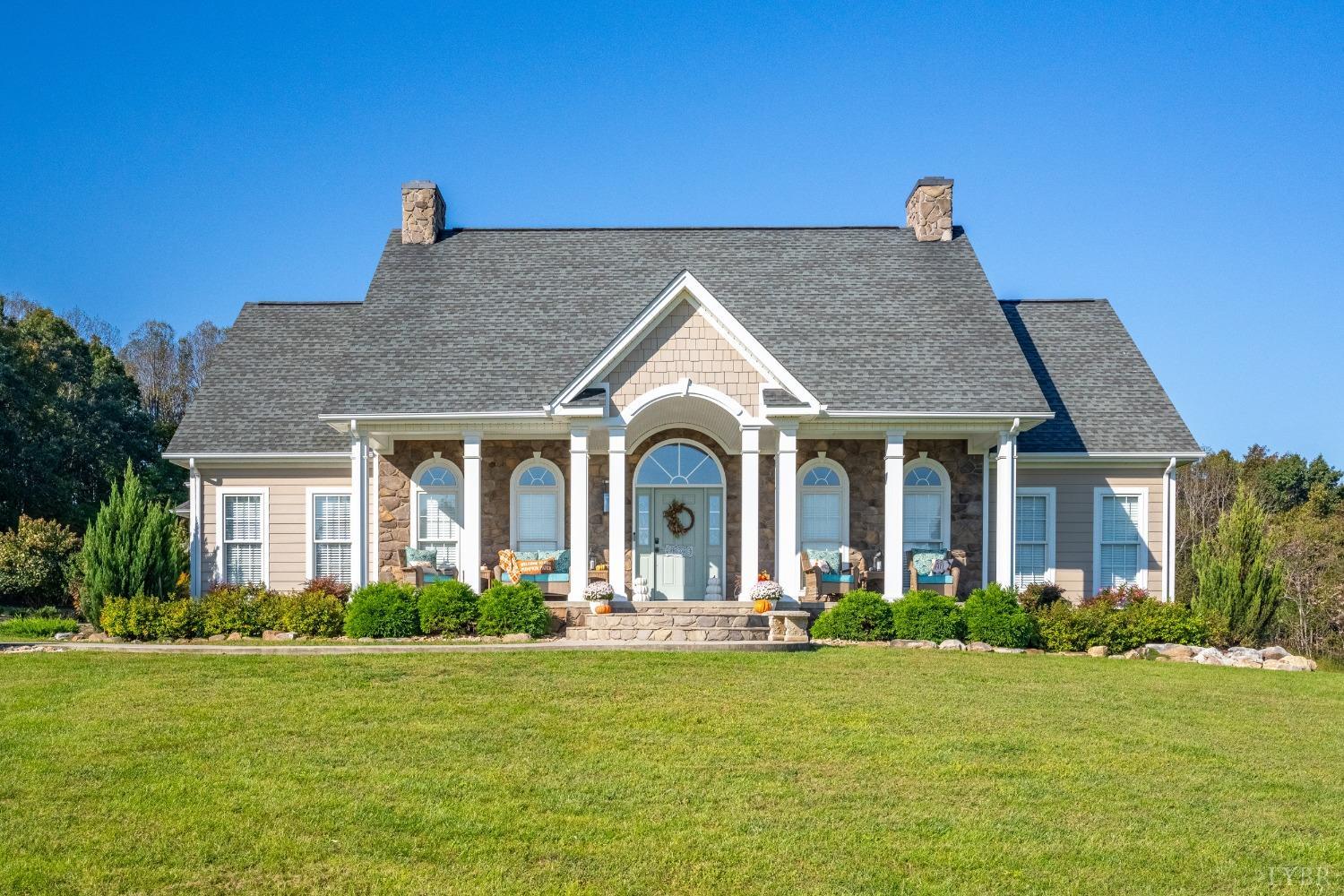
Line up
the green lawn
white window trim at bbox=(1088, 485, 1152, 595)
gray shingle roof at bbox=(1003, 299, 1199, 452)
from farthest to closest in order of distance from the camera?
white window trim at bbox=(1088, 485, 1152, 595), gray shingle roof at bbox=(1003, 299, 1199, 452), the green lawn

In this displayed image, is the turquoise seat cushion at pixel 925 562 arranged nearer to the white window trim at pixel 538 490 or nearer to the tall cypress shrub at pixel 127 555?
the white window trim at pixel 538 490

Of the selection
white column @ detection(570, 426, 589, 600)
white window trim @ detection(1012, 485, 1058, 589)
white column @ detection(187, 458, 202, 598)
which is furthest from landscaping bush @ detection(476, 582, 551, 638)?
white window trim @ detection(1012, 485, 1058, 589)

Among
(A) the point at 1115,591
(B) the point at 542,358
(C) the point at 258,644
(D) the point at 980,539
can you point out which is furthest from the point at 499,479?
(A) the point at 1115,591

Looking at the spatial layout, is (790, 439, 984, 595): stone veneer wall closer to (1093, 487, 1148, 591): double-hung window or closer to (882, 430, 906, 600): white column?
(882, 430, 906, 600): white column

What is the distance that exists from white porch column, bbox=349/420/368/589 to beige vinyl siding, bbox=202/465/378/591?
2.53 metres

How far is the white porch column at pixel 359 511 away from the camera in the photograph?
60.0 ft

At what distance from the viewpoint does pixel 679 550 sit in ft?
64.7

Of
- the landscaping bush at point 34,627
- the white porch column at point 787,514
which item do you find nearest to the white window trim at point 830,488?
the white porch column at point 787,514

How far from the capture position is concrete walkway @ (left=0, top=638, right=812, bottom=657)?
14555 mm

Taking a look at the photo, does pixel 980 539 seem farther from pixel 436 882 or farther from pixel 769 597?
pixel 436 882

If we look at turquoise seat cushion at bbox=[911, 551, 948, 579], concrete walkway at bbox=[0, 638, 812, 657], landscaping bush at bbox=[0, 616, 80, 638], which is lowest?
landscaping bush at bbox=[0, 616, 80, 638]

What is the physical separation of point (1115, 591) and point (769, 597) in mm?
6448

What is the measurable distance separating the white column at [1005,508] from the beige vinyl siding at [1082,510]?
2.36 metres

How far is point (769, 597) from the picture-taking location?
1697 cm
